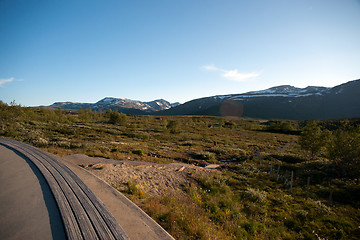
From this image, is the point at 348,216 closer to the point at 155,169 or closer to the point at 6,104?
the point at 155,169

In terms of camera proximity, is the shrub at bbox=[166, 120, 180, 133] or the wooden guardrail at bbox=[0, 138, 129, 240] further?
the shrub at bbox=[166, 120, 180, 133]

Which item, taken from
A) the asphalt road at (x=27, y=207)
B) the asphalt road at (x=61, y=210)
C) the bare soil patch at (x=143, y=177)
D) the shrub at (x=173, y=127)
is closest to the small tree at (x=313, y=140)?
the bare soil patch at (x=143, y=177)

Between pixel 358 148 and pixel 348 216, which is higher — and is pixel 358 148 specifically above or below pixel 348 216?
above

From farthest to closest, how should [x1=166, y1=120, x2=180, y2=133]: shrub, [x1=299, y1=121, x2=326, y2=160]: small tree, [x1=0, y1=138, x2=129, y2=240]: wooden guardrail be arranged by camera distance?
[x1=166, y1=120, x2=180, y2=133]: shrub, [x1=299, y1=121, x2=326, y2=160]: small tree, [x1=0, y1=138, x2=129, y2=240]: wooden guardrail

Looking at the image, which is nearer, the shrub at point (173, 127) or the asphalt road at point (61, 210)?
the asphalt road at point (61, 210)

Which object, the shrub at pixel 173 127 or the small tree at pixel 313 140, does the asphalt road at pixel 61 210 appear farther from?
the shrub at pixel 173 127

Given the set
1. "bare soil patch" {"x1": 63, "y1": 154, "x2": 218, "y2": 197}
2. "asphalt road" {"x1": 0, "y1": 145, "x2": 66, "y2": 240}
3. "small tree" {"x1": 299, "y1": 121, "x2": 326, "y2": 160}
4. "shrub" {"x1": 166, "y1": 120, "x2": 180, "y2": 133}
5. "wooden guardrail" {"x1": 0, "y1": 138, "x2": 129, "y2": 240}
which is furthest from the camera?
"shrub" {"x1": 166, "y1": 120, "x2": 180, "y2": 133}

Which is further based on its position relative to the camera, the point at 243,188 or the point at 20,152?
the point at 243,188

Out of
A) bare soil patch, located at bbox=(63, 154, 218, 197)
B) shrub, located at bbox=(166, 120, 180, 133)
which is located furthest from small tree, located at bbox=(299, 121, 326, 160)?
shrub, located at bbox=(166, 120, 180, 133)

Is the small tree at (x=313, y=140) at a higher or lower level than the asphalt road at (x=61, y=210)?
lower

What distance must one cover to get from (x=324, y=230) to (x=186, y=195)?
23.7ft

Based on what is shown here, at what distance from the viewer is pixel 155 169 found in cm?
1116

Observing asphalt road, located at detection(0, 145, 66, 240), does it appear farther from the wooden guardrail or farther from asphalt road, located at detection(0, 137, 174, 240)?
the wooden guardrail

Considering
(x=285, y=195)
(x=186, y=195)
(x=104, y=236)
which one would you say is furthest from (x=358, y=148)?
(x=104, y=236)
